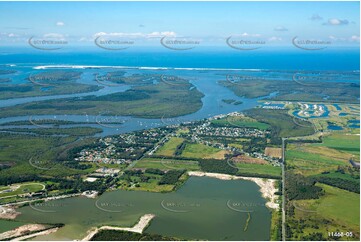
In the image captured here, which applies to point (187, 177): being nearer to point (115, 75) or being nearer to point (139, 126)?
point (139, 126)

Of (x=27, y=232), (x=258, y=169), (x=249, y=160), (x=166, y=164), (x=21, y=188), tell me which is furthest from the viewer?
(x=249, y=160)

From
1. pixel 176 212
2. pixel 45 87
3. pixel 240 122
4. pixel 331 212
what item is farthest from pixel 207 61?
pixel 176 212

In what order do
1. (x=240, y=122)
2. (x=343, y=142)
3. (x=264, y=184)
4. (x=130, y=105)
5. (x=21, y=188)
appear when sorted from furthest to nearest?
(x=130, y=105)
(x=240, y=122)
(x=343, y=142)
(x=264, y=184)
(x=21, y=188)

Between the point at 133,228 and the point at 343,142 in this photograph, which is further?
the point at 343,142

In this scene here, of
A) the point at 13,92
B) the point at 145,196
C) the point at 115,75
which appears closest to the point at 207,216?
the point at 145,196

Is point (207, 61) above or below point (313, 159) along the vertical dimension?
above

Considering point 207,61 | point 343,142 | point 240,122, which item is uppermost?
point 207,61

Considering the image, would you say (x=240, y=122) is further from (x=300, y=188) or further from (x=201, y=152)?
(x=300, y=188)

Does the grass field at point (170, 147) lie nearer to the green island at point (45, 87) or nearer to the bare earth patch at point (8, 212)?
the bare earth patch at point (8, 212)
